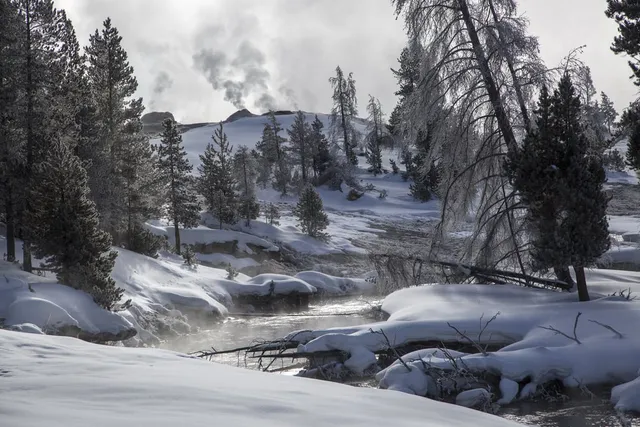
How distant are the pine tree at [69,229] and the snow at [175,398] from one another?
1246cm

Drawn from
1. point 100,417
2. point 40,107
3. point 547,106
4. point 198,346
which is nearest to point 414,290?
point 547,106

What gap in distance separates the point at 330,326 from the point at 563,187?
1105 centimetres

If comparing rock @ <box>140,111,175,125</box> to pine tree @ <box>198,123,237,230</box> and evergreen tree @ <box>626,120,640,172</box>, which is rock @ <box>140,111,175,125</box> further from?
evergreen tree @ <box>626,120,640,172</box>

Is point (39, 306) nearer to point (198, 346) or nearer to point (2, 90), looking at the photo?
point (198, 346)

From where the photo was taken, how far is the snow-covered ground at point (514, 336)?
30.8 feet

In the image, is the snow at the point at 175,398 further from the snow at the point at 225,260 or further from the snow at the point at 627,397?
the snow at the point at 225,260

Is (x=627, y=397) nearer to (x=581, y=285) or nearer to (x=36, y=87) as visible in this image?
(x=581, y=285)

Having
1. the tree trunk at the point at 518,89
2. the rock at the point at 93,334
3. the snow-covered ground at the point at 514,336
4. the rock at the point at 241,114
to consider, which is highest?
the rock at the point at 241,114

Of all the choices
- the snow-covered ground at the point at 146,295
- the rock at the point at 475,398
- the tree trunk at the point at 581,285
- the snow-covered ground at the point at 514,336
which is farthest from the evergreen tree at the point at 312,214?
the rock at the point at 475,398

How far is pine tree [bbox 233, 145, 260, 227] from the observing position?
52000mm

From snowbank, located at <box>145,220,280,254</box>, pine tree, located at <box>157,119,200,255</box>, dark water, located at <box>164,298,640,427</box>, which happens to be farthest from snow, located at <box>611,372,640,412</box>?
snowbank, located at <box>145,220,280,254</box>

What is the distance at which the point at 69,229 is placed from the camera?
18.3 m

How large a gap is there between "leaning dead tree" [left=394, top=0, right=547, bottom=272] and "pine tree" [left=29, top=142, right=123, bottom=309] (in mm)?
11253

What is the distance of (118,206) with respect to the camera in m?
30.1
